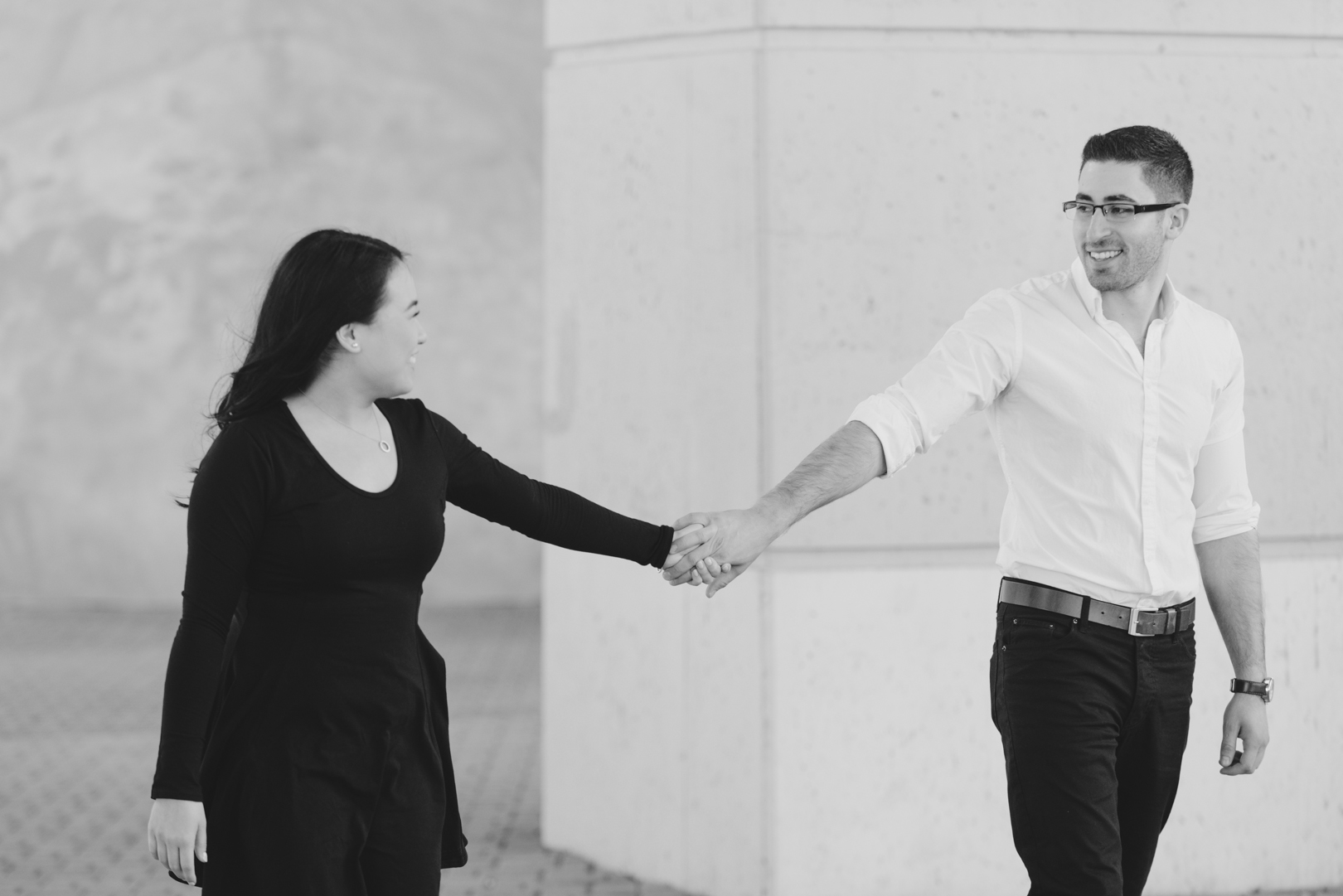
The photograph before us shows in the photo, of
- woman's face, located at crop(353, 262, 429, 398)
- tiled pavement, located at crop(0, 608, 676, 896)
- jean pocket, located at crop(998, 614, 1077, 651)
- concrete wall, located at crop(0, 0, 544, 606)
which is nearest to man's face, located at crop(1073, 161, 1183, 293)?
jean pocket, located at crop(998, 614, 1077, 651)

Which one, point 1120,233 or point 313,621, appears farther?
point 1120,233

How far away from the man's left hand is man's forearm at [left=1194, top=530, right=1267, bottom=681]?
0.06m

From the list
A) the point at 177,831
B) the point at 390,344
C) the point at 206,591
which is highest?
the point at 390,344

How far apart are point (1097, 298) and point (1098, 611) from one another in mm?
643

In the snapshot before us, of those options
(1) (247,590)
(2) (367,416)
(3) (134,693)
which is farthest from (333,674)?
(3) (134,693)

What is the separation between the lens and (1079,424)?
3.23 m

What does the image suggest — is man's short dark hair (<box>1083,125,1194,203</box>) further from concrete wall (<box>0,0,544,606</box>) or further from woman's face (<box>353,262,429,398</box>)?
concrete wall (<box>0,0,544,606</box>)

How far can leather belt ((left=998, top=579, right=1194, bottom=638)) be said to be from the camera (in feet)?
10.5

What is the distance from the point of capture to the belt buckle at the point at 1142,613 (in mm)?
3199

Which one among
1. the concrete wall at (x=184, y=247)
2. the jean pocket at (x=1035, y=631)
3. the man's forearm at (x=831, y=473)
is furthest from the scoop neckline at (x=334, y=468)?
the concrete wall at (x=184, y=247)

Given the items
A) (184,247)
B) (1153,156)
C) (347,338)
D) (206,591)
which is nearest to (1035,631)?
(1153,156)

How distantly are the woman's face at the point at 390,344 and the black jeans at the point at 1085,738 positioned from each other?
1.31m

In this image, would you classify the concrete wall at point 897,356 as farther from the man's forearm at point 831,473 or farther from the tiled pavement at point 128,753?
the man's forearm at point 831,473

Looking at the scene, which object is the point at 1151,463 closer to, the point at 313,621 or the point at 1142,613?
the point at 1142,613
